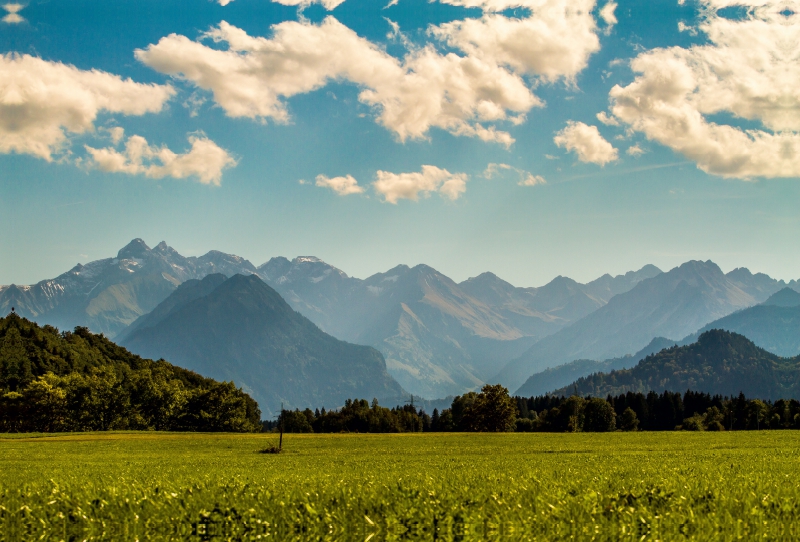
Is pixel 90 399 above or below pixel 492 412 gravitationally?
above

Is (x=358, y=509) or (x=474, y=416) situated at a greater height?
(x=358, y=509)

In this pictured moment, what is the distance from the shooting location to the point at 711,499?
1473 cm

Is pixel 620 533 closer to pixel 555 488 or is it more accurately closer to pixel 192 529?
pixel 555 488

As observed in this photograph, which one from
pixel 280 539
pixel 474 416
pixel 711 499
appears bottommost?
pixel 474 416

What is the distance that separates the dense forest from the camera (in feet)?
477

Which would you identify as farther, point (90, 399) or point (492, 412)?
point (492, 412)

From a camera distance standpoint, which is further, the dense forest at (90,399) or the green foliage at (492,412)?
the green foliage at (492,412)

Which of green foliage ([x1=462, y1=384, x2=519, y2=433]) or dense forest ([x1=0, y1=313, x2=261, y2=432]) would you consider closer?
dense forest ([x1=0, y1=313, x2=261, y2=432])

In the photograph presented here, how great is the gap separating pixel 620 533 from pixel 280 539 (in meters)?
7.62

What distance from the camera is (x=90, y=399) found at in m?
148

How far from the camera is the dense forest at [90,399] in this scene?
145375 millimetres

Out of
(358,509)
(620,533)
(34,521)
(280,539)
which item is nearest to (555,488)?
(620,533)

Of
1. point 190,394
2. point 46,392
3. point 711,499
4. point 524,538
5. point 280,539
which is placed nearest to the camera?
point 524,538

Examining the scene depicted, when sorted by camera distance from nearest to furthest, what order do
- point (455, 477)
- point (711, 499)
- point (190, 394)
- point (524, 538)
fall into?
point (524, 538), point (711, 499), point (455, 477), point (190, 394)
